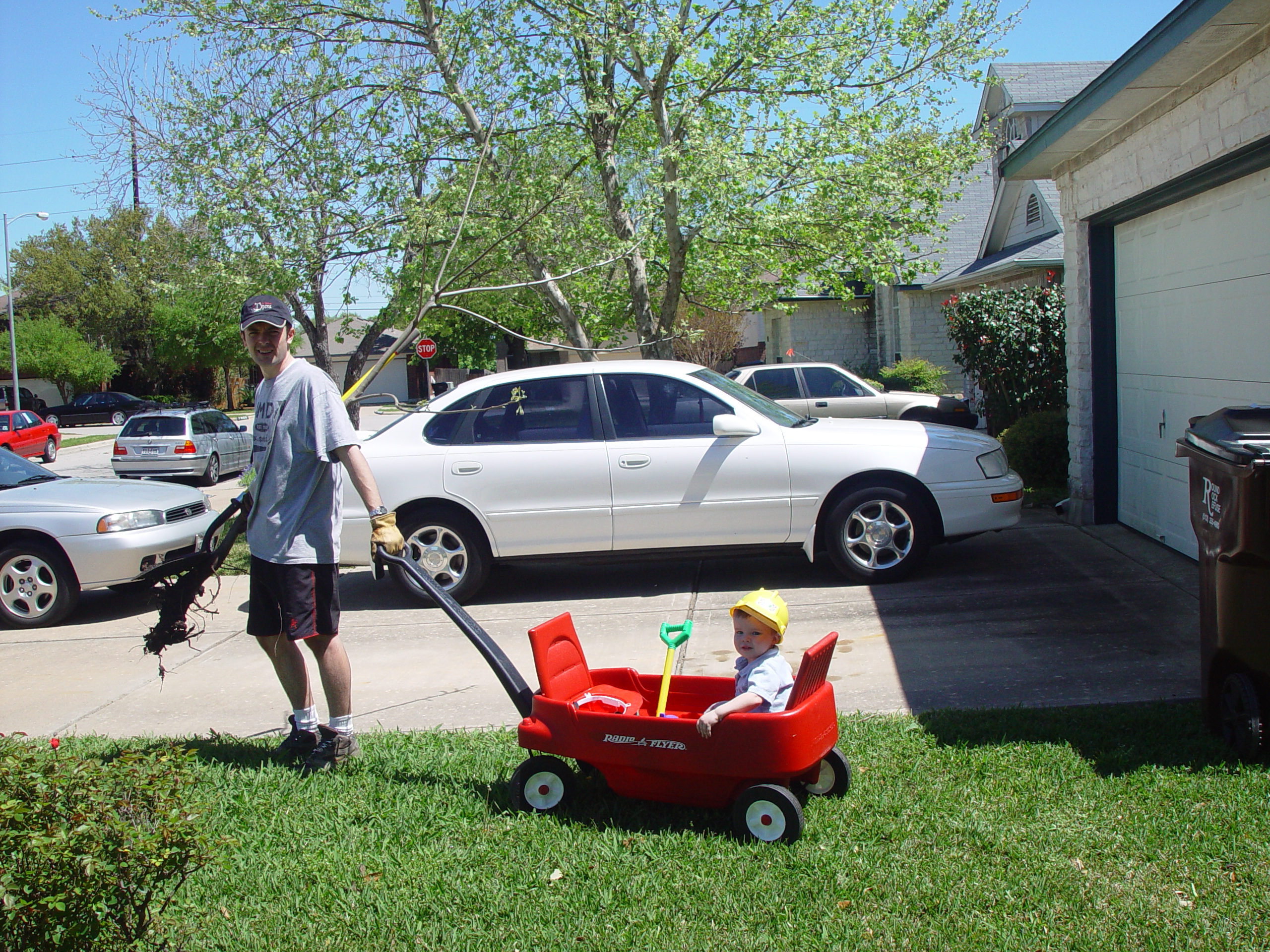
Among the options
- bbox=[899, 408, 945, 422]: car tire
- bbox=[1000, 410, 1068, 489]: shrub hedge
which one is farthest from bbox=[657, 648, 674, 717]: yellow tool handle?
bbox=[899, 408, 945, 422]: car tire

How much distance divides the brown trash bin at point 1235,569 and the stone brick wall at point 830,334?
914 inches

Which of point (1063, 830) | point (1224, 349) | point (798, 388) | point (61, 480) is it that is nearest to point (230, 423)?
point (798, 388)

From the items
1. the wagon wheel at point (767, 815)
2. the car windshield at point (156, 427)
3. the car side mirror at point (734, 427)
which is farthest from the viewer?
the car windshield at point (156, 427)

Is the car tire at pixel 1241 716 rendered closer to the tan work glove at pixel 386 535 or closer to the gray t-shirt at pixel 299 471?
the tan work glove at pixel 386 535

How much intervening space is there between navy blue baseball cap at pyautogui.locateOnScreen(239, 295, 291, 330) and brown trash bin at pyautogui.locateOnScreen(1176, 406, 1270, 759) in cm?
362

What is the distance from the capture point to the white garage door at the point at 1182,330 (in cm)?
609

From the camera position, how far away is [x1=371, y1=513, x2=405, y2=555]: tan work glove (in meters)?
3.99

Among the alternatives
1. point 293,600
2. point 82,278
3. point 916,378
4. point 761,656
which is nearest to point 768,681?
point 761,656

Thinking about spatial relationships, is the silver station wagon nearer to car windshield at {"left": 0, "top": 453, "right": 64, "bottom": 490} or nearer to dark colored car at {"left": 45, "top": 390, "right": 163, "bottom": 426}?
car windshield at {"left": 0, "top": 453, "right": 64, "bottom": 490}

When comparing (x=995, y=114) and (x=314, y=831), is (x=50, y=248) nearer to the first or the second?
(x=995, y=114)

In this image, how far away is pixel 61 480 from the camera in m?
8.73

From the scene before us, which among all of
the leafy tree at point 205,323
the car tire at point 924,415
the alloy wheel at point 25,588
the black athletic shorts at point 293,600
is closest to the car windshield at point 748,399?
the black athletic shorts at point 293,600

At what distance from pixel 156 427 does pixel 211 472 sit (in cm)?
127

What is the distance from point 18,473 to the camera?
8.69 meters
